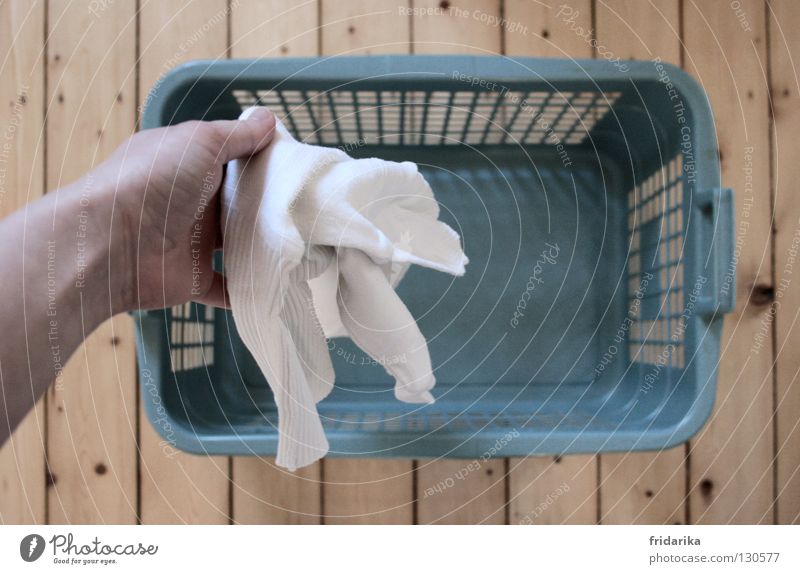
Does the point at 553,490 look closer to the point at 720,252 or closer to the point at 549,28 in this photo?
the point at 720,252

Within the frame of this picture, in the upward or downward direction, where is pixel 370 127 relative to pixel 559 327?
upward

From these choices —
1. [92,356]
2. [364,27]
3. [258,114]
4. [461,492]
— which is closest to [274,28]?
[364,27]

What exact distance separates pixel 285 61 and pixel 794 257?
44 centimetres

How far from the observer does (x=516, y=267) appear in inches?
20.1

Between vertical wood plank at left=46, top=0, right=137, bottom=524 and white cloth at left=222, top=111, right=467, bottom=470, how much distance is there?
231 mm

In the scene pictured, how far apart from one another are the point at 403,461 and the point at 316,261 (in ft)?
0.81

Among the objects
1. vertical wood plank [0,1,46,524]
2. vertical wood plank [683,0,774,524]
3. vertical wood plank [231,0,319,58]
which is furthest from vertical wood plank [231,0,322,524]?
vertical wood plank [683,0,774,524]

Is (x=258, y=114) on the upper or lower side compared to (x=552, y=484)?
upper

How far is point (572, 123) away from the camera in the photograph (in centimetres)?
48

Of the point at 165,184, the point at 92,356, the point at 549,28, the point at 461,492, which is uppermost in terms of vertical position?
the point at 549,28

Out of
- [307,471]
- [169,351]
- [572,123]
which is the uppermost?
[572,123]

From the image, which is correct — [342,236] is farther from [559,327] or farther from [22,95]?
[22,95]

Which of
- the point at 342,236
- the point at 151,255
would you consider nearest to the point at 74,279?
the point at 151,255

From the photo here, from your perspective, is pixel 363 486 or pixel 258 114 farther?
pixel 363 486
